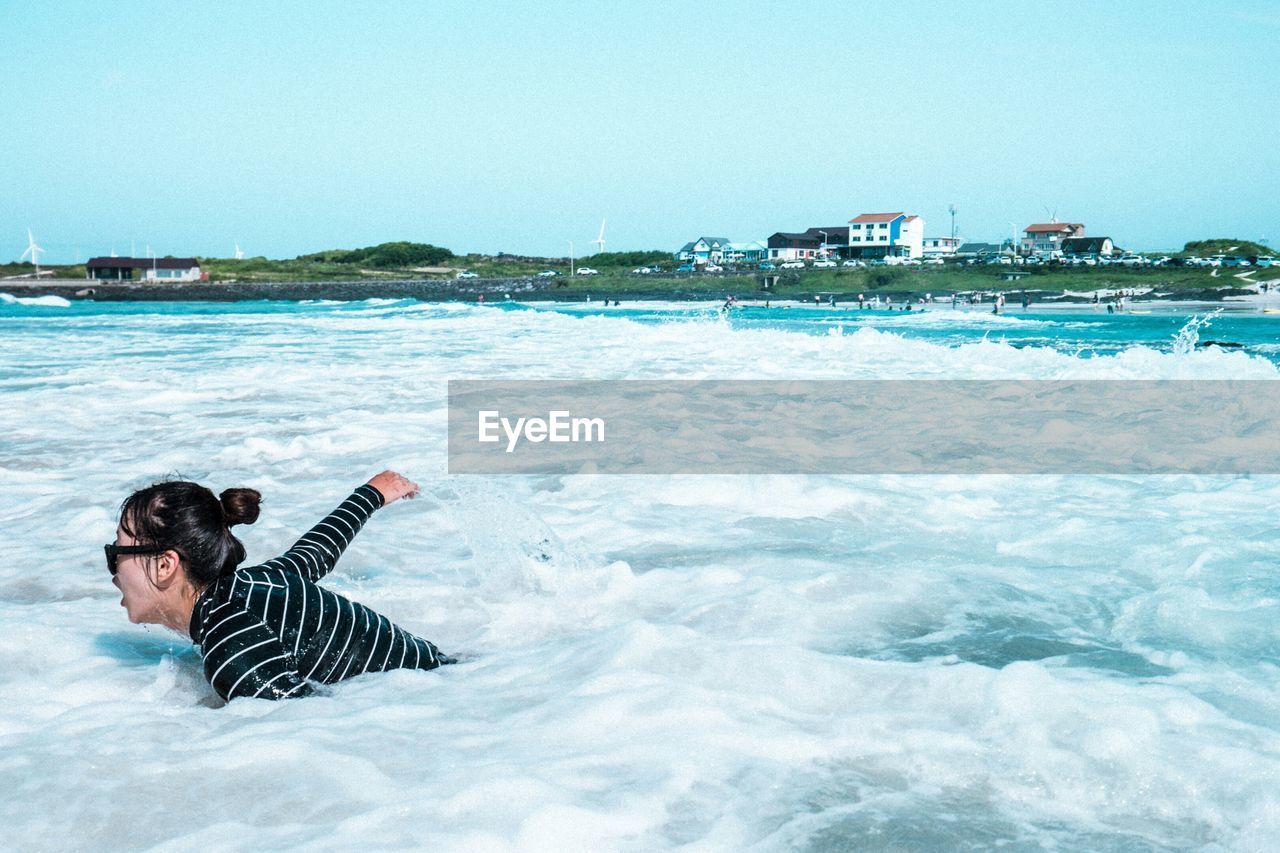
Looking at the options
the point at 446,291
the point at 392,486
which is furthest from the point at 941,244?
the point at 392,486

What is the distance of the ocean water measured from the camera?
110 inches

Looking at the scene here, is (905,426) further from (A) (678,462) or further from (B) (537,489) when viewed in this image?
(B) (537,489)

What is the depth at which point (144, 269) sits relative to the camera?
377 feet

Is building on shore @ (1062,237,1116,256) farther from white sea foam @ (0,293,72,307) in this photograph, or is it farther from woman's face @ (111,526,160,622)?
woman's face @ (111,526,160,622)

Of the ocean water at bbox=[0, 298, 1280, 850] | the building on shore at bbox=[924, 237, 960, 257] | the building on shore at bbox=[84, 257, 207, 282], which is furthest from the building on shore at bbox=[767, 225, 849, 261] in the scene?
the ocean water at bbox=[0, 298, 1280, 850]

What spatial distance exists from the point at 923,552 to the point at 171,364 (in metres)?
17.9

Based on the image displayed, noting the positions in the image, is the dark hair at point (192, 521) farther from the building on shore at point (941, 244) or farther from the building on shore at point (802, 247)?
the building on shore at point (941, 244)

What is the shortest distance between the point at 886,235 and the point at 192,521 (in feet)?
428

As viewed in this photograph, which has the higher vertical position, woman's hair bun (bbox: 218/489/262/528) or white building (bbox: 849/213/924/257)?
white building (bbox: 849/213/924/257)

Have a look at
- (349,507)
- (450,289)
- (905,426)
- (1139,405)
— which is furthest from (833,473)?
(450,289)

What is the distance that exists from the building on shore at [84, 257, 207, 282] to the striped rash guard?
12232 centimetres

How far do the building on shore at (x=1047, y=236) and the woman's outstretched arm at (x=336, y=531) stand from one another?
136299 mm

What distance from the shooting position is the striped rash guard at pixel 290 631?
3.13 metres

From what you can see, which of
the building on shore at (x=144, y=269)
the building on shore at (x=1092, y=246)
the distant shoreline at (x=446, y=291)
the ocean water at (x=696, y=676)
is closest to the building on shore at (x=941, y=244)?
the building on shore at (x=1092, y=246)
